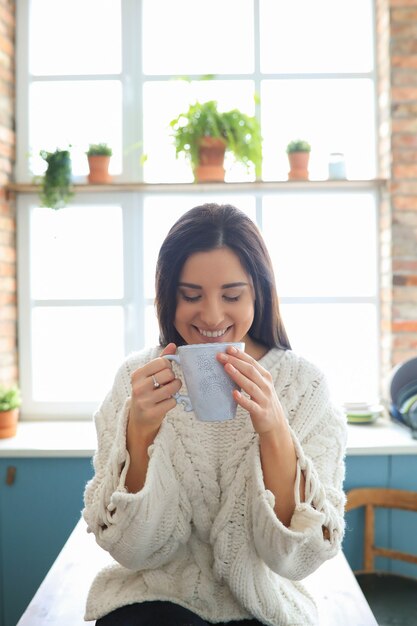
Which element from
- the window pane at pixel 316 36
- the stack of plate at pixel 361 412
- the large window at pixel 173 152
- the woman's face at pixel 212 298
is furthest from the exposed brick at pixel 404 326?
the woman's face at pixel 212 298

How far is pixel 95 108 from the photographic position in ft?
9.71

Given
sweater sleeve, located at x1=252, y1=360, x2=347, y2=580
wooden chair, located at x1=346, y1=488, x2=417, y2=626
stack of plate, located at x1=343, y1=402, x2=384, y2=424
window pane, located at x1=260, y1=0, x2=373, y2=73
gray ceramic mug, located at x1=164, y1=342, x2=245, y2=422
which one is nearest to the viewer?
gray ceramic mug, located at x1=164, y1=342, x2=245, y2=422

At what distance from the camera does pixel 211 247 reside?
127 centimetres

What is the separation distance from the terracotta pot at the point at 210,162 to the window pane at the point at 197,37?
0.41m

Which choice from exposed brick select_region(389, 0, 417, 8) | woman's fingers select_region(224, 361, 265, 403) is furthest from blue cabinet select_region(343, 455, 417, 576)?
exposed brick select_region(389, 0, 417, 8)

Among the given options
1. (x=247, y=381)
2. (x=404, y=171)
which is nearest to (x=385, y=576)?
(x=247, y=381)

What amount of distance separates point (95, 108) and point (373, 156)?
1209 mm

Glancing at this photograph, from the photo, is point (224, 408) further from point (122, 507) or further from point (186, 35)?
point (186, 35)

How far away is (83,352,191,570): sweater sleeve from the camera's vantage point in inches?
46.1

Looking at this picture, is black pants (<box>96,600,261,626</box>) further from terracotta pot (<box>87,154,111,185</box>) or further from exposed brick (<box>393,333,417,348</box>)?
terracotta pot (<box>87,154,111,185</box>)

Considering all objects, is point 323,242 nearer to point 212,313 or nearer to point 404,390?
point 404,390

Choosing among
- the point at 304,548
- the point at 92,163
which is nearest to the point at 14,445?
the point at 92,163

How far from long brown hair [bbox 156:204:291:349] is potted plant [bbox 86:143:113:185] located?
160 centimetres

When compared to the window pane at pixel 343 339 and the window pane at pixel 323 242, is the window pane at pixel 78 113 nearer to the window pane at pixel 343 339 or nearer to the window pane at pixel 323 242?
the window pane at pixel 323 242
